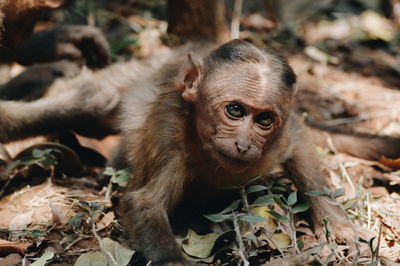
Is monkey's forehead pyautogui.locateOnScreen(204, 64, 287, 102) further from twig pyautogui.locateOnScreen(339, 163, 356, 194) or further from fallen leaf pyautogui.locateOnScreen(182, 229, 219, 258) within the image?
twig pyautogui.locateOnScreen(339, 163, 356, 194)

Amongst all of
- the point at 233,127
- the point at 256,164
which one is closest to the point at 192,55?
the point at 233,127

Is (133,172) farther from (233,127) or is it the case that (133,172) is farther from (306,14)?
(306,14)

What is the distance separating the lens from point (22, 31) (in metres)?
4.72

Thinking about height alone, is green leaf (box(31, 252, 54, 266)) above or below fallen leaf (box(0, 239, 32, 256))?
above

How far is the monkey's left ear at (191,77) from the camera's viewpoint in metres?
3.48

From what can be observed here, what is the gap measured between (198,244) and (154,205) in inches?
16.2

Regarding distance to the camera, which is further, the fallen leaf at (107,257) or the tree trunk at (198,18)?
the tree trunk at (198,18)

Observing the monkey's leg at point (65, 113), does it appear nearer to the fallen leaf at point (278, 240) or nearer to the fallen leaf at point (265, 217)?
the fallen leaf at point (265, 217)

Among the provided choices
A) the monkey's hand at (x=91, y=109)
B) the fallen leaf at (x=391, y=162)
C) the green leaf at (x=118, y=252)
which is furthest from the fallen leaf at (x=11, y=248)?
the fallen leaf at (x=391, y=162)

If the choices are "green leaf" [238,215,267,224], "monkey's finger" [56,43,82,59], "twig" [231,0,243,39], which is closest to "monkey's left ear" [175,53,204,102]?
"green leaf" [238,215,267,224]

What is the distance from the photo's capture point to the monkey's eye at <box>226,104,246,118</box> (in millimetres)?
3232

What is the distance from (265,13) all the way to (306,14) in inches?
32.6

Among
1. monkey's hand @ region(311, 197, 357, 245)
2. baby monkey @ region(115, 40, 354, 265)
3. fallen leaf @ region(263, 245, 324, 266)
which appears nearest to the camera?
fallen leaf @ region(263, 245, 324, 266)

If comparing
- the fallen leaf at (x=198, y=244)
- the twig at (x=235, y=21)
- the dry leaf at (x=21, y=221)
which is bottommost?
the dry leaf at (x=21, y=221)
